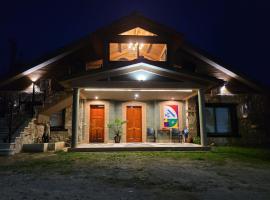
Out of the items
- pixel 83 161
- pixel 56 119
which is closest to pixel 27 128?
pixel 56 119

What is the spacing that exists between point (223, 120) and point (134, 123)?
224 inches

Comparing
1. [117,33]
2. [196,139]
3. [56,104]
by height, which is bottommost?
[196,139]

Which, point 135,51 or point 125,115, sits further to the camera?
point 125,115

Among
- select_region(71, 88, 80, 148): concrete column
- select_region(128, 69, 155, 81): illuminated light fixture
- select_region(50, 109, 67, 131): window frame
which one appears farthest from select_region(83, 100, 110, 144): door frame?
select_region(128, 69, 155, 81): illuminated light fixture

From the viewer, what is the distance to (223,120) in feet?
43.3

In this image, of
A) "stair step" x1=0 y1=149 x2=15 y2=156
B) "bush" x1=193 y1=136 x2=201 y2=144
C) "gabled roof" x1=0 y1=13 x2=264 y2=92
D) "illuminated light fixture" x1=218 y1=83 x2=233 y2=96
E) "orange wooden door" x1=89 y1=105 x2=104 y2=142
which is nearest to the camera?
"stair step" x1=0 y1=149 x2=15 y2=156

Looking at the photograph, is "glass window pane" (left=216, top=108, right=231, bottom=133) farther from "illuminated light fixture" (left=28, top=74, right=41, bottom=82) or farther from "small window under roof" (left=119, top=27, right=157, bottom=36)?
"illuminated light fixture" (left=28, top=74, right=41, bottom=82)

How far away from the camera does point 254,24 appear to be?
84.8m

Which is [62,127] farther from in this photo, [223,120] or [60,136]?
[223,120]

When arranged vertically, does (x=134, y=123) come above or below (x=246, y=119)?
below

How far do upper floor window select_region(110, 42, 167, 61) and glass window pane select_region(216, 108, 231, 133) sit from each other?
5131 mm

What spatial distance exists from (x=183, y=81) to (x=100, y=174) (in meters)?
6.47

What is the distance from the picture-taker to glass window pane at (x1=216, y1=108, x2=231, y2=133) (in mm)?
13094

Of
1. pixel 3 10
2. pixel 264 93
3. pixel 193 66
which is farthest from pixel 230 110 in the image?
pixel 3 10
